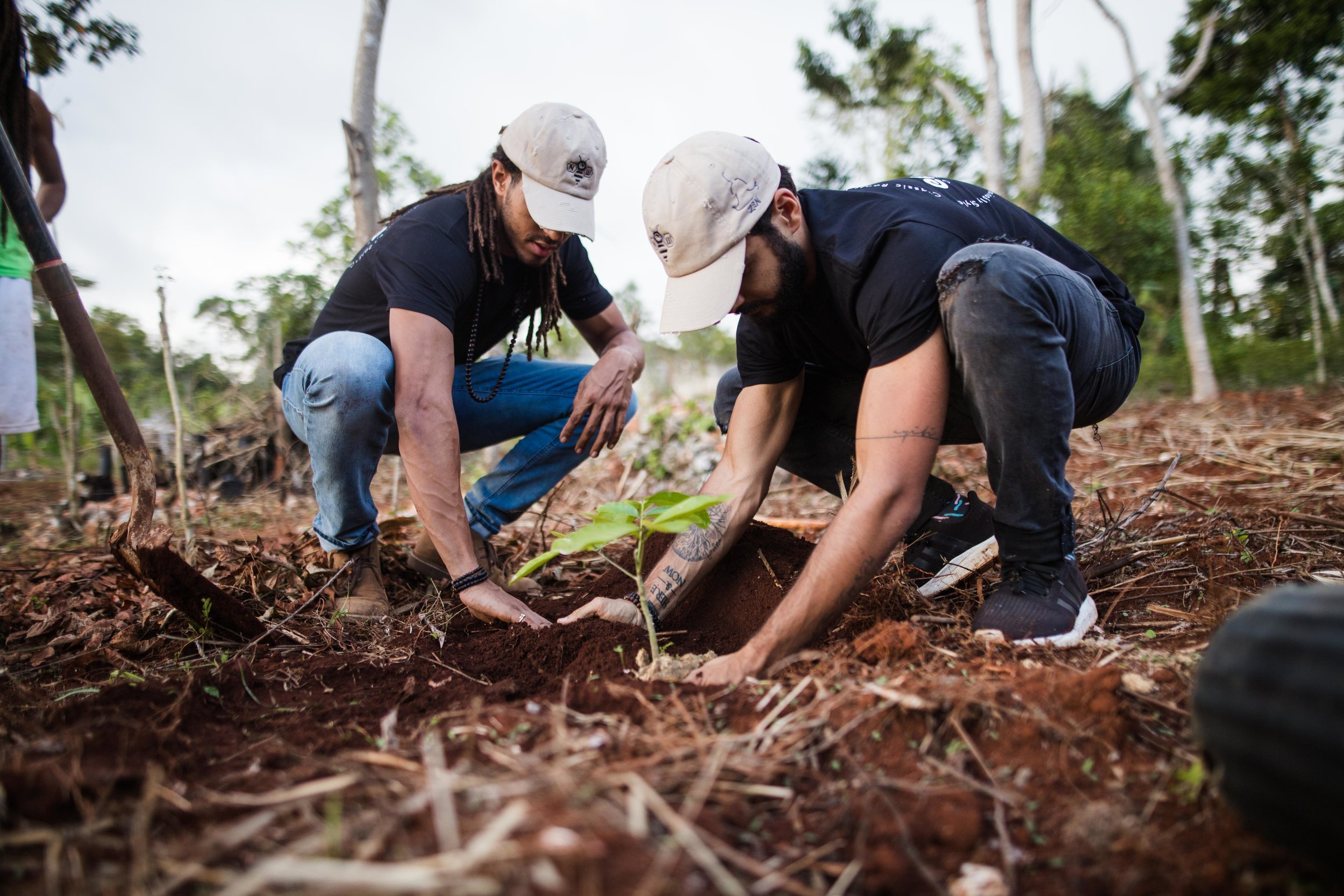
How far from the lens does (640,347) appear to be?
9.05ft

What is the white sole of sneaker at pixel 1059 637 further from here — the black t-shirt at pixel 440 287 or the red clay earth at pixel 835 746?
the black t-shirt at pixel 440 287

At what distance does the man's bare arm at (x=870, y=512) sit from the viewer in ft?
4.58

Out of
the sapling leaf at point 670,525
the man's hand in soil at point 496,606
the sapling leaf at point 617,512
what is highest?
the sapling leaf at point 617,512

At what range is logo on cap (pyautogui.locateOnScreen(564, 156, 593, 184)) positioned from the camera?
2213 millimetres

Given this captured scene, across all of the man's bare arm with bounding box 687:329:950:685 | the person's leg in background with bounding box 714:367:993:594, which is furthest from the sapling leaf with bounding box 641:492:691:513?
the person's leg in background with bounding box 714:367:993:594

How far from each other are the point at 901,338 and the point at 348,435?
64.5 inches

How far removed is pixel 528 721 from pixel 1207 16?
15.1 m

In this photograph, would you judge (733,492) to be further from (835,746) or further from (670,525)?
(835,746)

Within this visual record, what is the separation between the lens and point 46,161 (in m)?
2.92

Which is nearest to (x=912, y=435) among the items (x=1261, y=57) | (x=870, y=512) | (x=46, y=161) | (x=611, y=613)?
(x=870, y=512)

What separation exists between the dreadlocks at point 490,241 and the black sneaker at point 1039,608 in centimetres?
169

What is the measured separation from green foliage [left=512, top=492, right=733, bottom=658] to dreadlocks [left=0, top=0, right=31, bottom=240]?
7.61 ft

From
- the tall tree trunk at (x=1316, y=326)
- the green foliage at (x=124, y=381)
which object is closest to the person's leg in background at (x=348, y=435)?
the green foliage at (x=124, y=381)

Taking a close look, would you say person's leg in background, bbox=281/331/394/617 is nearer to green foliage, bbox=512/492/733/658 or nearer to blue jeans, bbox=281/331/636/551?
blue jeans, bbox=281/331/636/551
